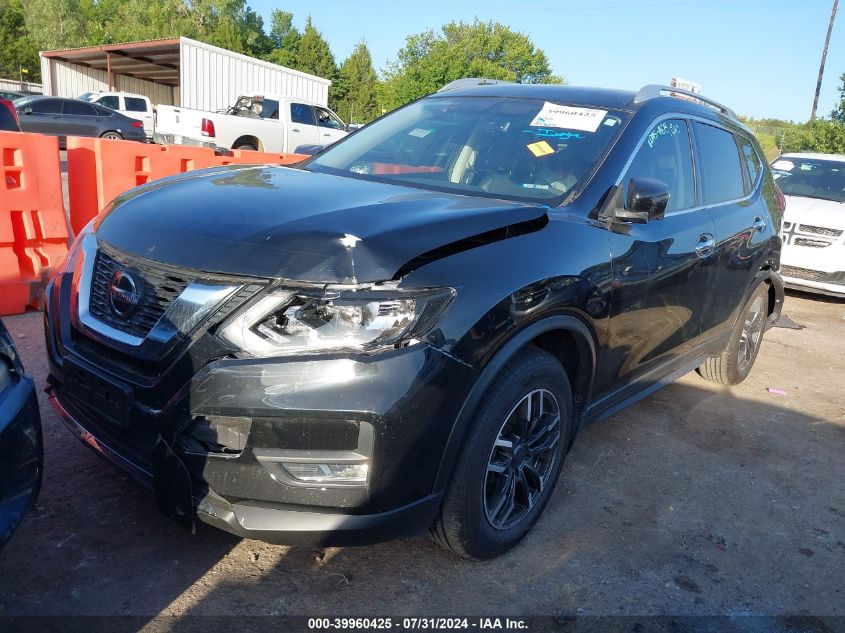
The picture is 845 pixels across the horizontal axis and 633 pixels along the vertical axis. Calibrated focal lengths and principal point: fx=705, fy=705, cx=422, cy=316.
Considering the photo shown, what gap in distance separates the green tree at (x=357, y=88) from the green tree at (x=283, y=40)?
16.9ft

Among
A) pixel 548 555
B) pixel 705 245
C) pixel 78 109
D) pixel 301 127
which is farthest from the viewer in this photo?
pixel 78 109

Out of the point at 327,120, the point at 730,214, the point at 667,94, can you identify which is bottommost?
the point at 327,120

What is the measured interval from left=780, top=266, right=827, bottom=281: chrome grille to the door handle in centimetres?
539

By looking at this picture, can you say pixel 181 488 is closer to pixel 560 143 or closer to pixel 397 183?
pixel 397 183

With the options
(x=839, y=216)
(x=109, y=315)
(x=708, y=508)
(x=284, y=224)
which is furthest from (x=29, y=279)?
(x=839, y=216)

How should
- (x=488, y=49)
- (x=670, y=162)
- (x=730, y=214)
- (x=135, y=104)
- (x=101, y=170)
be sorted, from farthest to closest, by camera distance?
(x=488, y=49) → (x=135, y=104) → (x=101, y=170) → (x=730, y=214) → (x=670, y=162)

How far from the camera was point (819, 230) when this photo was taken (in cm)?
827

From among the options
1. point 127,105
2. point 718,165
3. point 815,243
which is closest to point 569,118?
point 718,165

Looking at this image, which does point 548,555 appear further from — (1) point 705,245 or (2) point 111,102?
(2) point 111,102

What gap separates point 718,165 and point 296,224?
2.89m

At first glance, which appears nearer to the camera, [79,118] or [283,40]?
[79,118]

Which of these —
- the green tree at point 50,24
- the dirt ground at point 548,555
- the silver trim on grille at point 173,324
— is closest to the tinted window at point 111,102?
the dirt ground at point 548,555

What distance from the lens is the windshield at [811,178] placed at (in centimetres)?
919

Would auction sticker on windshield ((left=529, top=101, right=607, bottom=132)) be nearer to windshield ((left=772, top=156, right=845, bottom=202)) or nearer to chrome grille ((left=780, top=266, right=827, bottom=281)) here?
chrome grille ((left=780, top=266, right=827, bottom=281))
